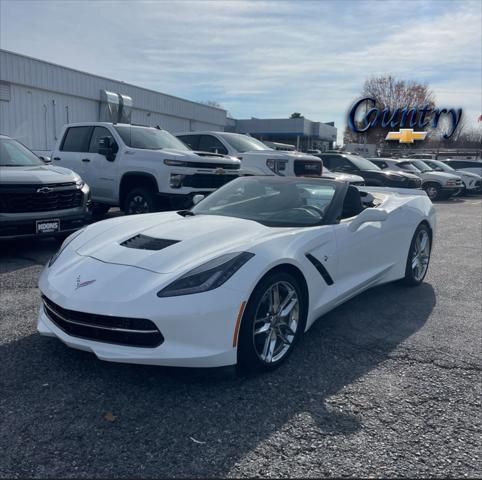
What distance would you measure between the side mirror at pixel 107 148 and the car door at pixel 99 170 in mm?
42

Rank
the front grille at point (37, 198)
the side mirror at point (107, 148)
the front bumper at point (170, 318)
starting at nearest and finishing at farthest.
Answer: the front bumper at point (170, 318) → the front grille at point (37, 198) → the side mirror at point (107, 148)

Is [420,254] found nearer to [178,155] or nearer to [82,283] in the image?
[82,283]

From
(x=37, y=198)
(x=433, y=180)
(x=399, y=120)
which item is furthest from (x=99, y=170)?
(x=399, y=120)

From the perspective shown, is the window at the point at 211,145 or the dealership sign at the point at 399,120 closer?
the window at the point at 211,145

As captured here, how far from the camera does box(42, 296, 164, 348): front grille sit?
116 inches

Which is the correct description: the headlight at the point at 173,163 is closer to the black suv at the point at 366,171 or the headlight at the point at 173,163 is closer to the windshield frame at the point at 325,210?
the windshield frame at the point at 325,210

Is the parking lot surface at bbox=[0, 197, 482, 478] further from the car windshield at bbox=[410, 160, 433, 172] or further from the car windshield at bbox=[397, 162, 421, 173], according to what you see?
the car windshield at bbox=[410, 160, 433, 172]

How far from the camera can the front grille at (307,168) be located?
35.6ft

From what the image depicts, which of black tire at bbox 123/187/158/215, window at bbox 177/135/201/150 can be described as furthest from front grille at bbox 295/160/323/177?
black tire at bbox 123/187/158/215

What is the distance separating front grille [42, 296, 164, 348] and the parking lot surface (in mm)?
314

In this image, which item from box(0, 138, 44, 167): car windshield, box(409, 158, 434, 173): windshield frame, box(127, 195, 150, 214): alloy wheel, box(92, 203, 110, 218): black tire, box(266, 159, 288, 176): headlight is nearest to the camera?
box(0, 138, 44, 167): car windshield

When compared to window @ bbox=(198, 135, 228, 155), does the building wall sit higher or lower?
higher

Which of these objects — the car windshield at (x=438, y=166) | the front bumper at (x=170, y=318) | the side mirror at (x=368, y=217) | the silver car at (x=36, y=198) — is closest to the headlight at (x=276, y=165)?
the silver car at (x=36, y=198)

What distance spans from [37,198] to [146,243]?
3.83m
